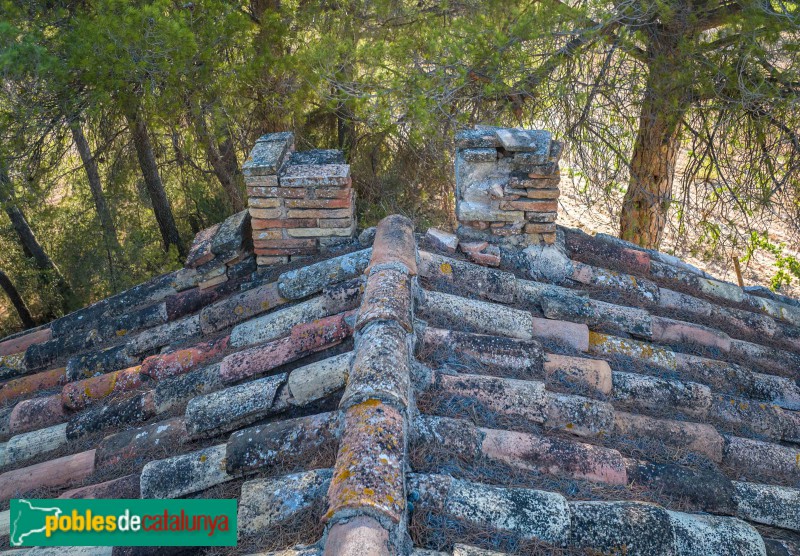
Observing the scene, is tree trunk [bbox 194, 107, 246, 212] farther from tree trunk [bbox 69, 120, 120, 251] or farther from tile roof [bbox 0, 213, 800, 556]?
tile roof [bbox 0, 213, 800, 556]

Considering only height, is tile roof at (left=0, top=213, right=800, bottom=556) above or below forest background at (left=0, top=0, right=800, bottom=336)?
below

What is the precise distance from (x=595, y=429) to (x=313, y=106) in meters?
8.38

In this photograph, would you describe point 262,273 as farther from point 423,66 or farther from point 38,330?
point 423,66

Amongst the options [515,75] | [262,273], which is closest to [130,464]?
[262,273]

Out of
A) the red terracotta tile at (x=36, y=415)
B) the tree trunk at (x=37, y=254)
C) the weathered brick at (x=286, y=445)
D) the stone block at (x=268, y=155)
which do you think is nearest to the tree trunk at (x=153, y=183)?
the tree trunk at (x=37, y=254)

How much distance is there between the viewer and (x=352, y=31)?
937cm

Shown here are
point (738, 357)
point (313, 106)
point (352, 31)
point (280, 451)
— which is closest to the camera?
point (280, 451)

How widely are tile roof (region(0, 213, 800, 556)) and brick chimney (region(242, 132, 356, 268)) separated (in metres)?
0.17

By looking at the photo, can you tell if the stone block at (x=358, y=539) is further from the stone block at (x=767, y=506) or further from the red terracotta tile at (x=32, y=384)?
the red terracotta tile at (x=32, y=384)

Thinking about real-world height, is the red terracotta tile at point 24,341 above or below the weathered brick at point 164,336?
below

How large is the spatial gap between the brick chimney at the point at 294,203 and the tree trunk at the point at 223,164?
13.2 ft

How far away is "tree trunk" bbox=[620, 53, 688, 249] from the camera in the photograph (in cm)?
711

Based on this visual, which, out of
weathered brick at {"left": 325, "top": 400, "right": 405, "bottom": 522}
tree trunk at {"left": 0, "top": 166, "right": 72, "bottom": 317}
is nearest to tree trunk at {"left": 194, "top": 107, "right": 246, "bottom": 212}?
tree trunk at {"left": 0, "top": 166, "right": 72, "bottom": 317}

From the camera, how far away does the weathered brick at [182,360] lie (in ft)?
12.8
